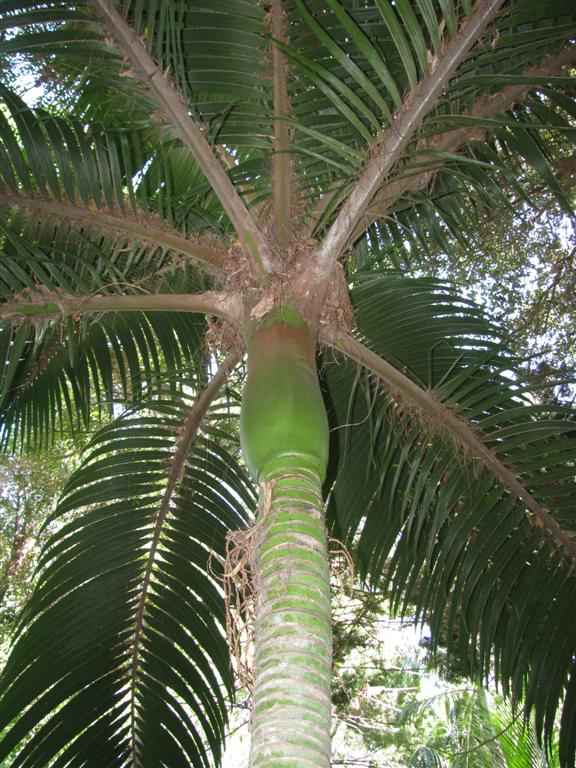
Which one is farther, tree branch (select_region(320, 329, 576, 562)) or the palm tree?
tree branch (select_region(320, 329, 576, 562))

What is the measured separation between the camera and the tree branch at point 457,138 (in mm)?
2441

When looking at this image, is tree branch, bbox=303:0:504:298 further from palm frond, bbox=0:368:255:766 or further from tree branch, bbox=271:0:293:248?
palm frond, bbox=0:368:255:766

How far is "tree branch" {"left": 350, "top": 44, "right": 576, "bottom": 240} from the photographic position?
96.1 inches

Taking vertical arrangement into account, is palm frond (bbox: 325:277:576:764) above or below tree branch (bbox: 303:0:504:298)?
below

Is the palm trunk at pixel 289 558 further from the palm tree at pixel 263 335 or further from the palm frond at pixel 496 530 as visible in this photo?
the palm frond at pixel 496 530

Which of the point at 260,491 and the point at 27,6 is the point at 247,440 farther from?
the point at 27,6

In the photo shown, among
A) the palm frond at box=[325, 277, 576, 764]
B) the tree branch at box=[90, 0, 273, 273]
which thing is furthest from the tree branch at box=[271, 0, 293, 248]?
the palm frond at box=[325, 277, 576, 764]

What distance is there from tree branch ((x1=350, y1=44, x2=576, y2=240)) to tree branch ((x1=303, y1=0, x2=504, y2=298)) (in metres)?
0.16

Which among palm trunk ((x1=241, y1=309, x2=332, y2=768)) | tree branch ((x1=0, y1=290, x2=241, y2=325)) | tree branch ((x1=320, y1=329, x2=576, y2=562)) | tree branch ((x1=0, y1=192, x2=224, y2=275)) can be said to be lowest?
palm trunk ((x1=241, y1=309, x2=332, y2=768))

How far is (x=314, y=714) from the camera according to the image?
132 centimetres

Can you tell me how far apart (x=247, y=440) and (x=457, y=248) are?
4.87 meters

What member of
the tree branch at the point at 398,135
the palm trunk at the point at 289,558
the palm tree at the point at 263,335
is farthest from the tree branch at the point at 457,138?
the palm trunk at the point at 289,558

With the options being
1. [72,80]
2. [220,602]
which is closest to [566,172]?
[72,80]

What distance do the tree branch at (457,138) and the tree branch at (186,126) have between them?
A: 0.47 meters
